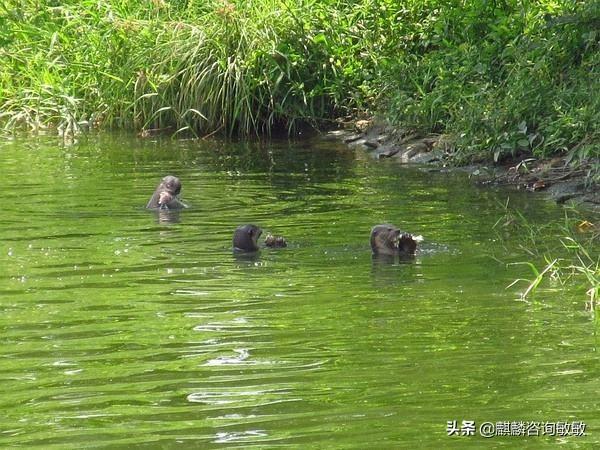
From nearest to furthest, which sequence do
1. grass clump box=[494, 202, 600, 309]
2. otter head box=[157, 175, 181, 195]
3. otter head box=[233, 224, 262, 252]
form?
grass clump box=[494, 202, 600, 309], otter head box=[233, 224, 262, 252], otter head box=[157, 175, 181, 195]

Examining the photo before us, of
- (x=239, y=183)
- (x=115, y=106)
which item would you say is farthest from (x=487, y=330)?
(x=115, y=106)

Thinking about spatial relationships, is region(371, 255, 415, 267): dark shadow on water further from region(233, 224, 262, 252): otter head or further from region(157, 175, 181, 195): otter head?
region(157, 175, 181, 195): otter head

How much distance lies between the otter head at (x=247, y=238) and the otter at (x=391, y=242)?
0.84 m

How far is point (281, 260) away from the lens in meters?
9.55

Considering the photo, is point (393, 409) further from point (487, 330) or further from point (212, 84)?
point (212, 84)

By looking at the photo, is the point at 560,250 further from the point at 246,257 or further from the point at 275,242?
the point at 246,257

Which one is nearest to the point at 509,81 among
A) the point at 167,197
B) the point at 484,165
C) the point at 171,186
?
the point at 484,165

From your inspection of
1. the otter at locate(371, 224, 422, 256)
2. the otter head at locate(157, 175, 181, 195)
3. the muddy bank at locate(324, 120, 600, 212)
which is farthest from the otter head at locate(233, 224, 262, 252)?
the muddy bank at locate(324, 120, 600, 212)

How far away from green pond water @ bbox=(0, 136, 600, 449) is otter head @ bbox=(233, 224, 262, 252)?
17cm

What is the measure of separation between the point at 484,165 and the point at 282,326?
728 cm

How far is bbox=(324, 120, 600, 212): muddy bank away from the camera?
1226 cm

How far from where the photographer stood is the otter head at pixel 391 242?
9.55 metres

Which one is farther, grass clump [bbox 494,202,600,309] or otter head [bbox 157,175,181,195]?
otter head [bbox 157,175,181,195]

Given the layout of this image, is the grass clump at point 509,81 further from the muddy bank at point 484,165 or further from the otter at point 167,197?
the otter at point 167,197
